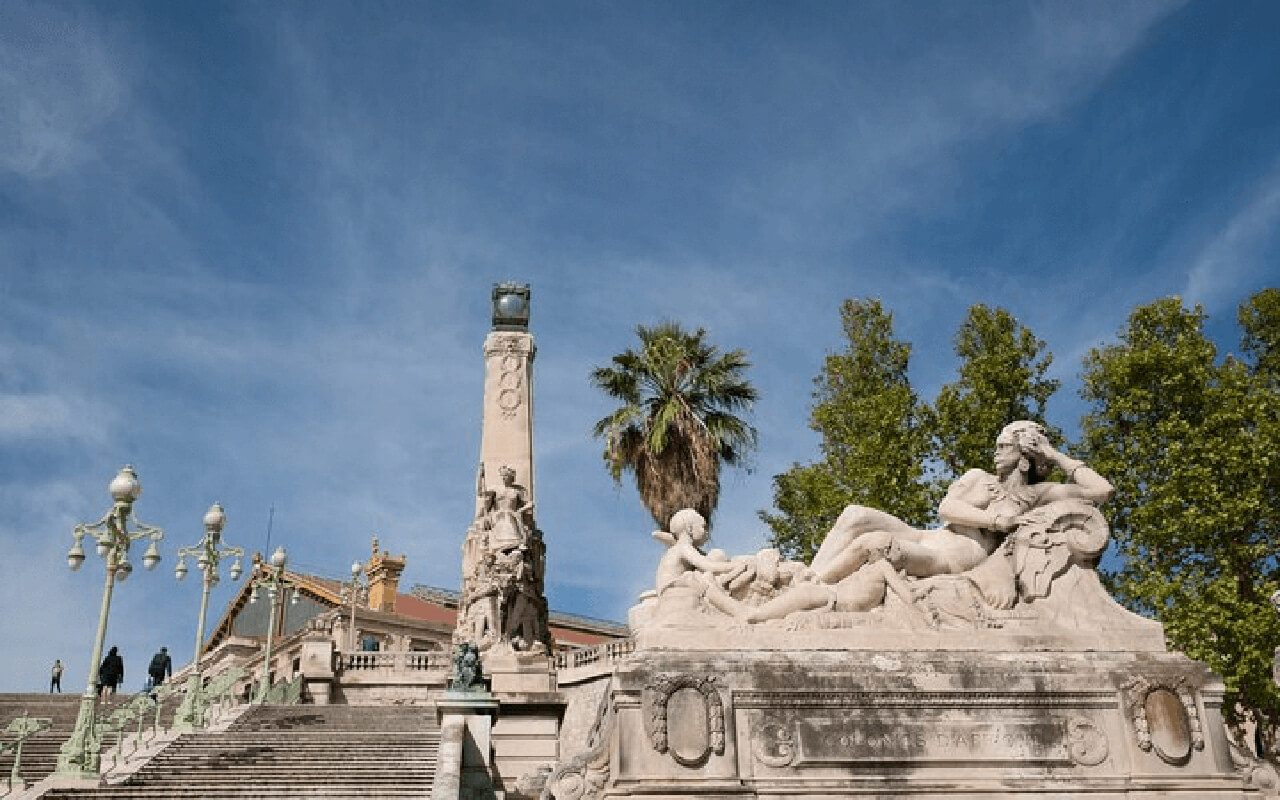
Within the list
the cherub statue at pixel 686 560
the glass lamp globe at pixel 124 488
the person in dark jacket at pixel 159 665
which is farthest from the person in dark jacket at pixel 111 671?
the cherub statue at pixel 686 560

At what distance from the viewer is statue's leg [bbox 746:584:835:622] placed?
732 centimetres

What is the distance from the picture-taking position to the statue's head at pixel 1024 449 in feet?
26.3

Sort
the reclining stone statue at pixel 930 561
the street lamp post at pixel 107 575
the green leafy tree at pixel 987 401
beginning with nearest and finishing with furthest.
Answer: the reclining stone statue at pixel 930 561, the street lamp post at pixel 107 575, the green leafy tree at pixel 987 401

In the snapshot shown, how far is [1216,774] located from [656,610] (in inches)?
155

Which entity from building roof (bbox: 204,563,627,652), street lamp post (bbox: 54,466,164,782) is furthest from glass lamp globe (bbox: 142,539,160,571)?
building roof (bbox: 204,563,627,652)

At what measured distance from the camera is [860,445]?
2078cm

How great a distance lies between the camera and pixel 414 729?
16953 millimetres

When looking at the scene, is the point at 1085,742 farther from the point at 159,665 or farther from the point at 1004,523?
the point at 159,665

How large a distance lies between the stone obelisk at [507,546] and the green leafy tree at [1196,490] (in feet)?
37.1

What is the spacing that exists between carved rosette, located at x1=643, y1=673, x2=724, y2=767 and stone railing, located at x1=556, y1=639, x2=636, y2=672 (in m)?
13.9

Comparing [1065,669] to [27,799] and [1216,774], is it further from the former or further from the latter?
[27,799]

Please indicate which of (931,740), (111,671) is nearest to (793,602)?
(931,740)

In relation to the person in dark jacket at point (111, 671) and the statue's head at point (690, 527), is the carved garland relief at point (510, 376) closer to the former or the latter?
the person in dark jacket at point (111, 671)

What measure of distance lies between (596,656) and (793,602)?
52.0 ft
